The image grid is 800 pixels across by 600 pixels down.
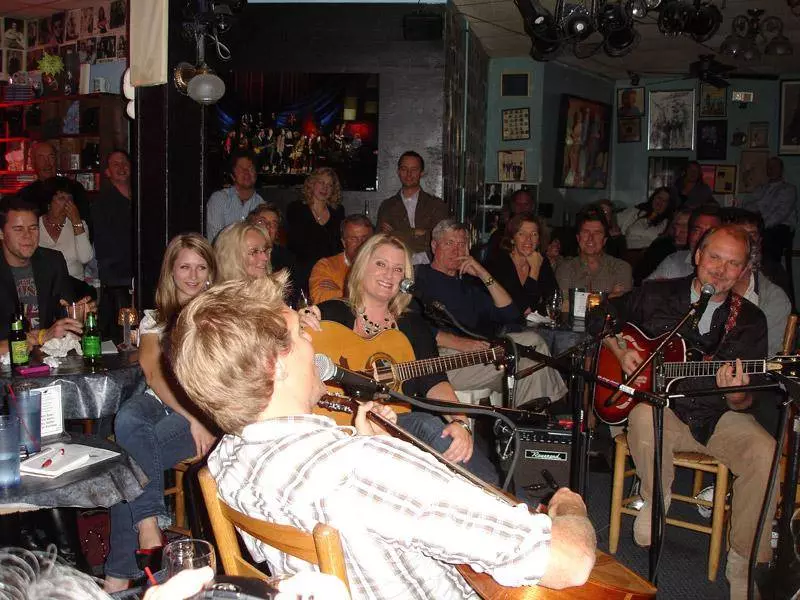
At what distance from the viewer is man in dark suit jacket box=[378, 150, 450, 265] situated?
6.29 m

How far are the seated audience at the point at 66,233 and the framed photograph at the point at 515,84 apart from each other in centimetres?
568

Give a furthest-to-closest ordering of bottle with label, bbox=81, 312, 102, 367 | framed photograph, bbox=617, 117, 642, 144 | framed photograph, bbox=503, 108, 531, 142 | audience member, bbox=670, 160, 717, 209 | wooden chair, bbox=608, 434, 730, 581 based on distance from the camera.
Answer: framed photograph, bbox=617, 117, 642, 144 < audience member, bbox=670, 160, 717, 209 < framed photograph, bbox=503, 108, 531, 142 < bottle with label, bbox=81, 312, 102, 367 < wooden chair, bbox=608, 434, 730, 581

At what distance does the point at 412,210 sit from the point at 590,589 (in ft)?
16.6

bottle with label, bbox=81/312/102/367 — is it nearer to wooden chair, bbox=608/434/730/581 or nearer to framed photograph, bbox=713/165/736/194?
wooden chair, bbox=608/434/730/581

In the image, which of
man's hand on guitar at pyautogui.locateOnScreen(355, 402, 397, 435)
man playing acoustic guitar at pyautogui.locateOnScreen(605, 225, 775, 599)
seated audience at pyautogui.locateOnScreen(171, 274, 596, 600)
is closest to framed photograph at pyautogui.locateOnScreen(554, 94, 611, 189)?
man playing acoustic guitar at pyautogui.locateOnScreen(605, 225, 775, 599)

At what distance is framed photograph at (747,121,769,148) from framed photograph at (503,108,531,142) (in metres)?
3.65

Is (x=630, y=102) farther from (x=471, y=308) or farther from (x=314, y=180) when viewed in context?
(x=471, y=308)

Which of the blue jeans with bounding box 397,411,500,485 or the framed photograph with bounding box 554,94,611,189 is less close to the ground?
the framed photograph with bounding box 554,94,611,189

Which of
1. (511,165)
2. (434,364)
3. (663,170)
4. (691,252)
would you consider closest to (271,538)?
(434,364)

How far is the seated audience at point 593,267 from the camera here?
521cm

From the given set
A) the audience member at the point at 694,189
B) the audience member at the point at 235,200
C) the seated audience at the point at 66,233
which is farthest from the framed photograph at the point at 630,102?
the seated audience at the point at 66,233

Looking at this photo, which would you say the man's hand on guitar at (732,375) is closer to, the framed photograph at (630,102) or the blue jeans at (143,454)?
the blue jeans at (143,454)

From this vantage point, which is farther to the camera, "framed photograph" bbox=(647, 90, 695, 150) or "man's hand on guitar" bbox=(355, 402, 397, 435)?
"framed photograph" bbox=(647, 90, 695, 150)

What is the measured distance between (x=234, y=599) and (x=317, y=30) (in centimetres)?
646
